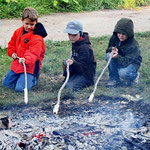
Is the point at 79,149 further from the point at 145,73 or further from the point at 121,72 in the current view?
the point at 145,73

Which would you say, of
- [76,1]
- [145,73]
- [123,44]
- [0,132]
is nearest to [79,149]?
[0,132]

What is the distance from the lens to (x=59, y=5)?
37.8 ft

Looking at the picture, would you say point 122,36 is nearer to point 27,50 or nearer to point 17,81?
point 27,50

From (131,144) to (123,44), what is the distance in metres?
2.24

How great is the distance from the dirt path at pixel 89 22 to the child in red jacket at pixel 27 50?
2.33 meters

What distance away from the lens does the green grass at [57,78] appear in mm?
5164

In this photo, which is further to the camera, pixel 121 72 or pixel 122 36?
pixel 121 72

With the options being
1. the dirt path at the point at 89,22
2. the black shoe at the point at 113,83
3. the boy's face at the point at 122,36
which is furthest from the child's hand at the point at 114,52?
the dirt path at the point at 89,22

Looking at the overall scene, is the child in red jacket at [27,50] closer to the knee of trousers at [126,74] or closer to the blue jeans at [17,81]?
Answer: the blue jeans at [17,81]

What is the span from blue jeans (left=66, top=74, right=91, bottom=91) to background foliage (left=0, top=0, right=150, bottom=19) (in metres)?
5.19

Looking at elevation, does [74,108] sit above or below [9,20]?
below

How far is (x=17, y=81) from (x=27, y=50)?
0.52m

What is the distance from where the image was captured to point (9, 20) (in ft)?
32.7

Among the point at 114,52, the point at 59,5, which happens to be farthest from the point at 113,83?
the point at 59,5
